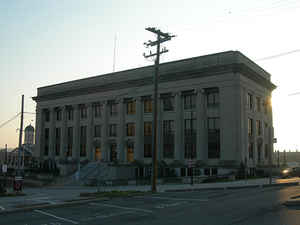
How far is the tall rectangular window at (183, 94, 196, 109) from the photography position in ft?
170

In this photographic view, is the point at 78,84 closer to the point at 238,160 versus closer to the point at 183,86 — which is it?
the point at 183,86

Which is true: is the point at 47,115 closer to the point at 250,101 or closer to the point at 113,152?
the point at 113,152

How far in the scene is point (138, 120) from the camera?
57.1 meters

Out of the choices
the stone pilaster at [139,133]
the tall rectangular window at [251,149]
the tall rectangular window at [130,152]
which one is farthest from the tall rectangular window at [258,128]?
the tall rectangular window at [130,152]

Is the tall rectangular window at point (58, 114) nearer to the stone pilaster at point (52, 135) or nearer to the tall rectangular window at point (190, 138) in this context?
the stone pilaster at point (52, 135)

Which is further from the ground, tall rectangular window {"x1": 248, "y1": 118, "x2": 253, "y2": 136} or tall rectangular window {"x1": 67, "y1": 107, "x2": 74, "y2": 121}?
tall rectangular window {"x1": 67, "y1": 107, "x2": 74, "y2": 121}

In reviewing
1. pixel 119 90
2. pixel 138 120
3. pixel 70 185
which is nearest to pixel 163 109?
pixel 138 120

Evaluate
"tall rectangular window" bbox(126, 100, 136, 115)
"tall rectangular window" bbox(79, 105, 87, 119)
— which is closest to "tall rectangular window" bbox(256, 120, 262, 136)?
"tall rectangular window" bbox(126, 100, 136, 115)

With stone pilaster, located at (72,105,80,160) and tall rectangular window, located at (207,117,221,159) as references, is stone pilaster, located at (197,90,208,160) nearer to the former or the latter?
tall rectangular window, located at (207,117,221,159)

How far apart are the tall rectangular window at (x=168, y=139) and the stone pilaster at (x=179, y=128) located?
4.34 ft

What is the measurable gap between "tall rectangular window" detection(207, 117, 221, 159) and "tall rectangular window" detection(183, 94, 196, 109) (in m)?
3.53

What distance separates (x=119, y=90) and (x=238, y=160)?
24027 millimetres

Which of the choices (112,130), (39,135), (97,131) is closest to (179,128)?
(112,130)

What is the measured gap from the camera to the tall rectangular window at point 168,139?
53469 millimetres
